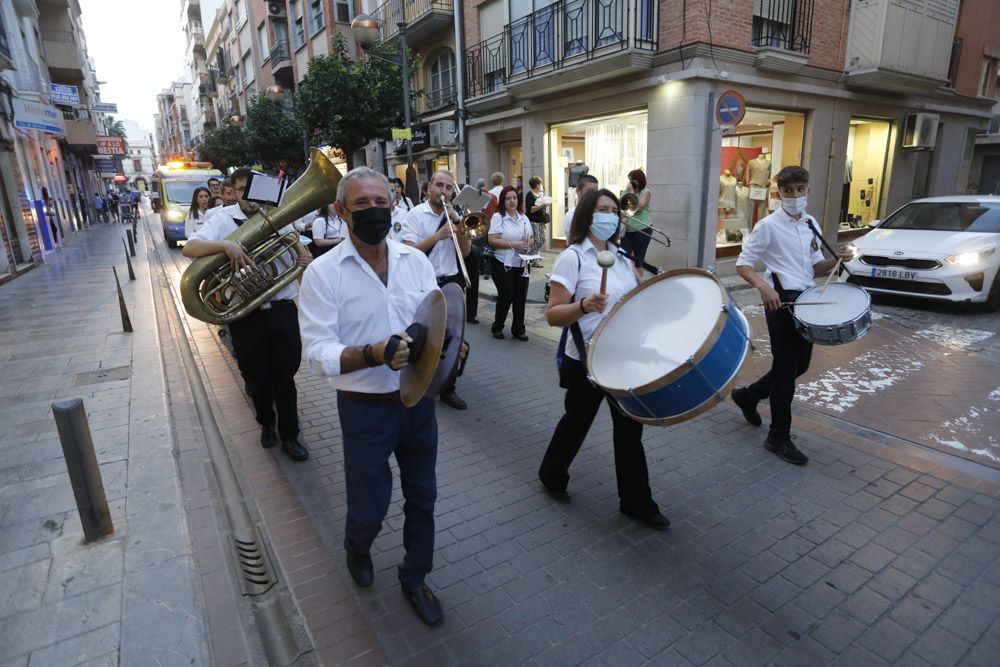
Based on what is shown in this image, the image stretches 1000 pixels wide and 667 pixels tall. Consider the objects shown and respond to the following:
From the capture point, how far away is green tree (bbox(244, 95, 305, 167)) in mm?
23266

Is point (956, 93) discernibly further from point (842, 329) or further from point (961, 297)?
point (842, 329)

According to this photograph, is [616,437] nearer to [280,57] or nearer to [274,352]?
[274,352]

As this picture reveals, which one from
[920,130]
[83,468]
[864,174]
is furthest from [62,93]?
[920,130]

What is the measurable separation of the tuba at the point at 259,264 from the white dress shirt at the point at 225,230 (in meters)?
0.10

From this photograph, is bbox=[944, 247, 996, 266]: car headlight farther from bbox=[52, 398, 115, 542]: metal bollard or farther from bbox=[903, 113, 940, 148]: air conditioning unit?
bbox=[52, 398, 115, 542]: metal bollard

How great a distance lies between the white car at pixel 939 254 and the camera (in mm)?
7730

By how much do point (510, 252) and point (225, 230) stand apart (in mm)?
3551

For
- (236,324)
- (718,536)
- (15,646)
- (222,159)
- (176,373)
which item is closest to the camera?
(15,646)

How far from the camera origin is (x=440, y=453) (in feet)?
14.1

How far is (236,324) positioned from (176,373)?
2745mm

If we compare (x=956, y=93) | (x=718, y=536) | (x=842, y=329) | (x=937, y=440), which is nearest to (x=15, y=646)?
(x=718, y=536)

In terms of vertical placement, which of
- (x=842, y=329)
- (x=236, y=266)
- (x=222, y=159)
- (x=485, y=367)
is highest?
(x=222, y=159)

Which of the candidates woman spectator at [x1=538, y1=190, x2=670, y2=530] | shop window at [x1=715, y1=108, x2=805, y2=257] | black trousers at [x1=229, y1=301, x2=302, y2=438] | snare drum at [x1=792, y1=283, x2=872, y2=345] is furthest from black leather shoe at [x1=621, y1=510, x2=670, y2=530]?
shop window at [x1=715, y1=108, x2=805, y2=257]

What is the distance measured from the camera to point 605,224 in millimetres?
2967
